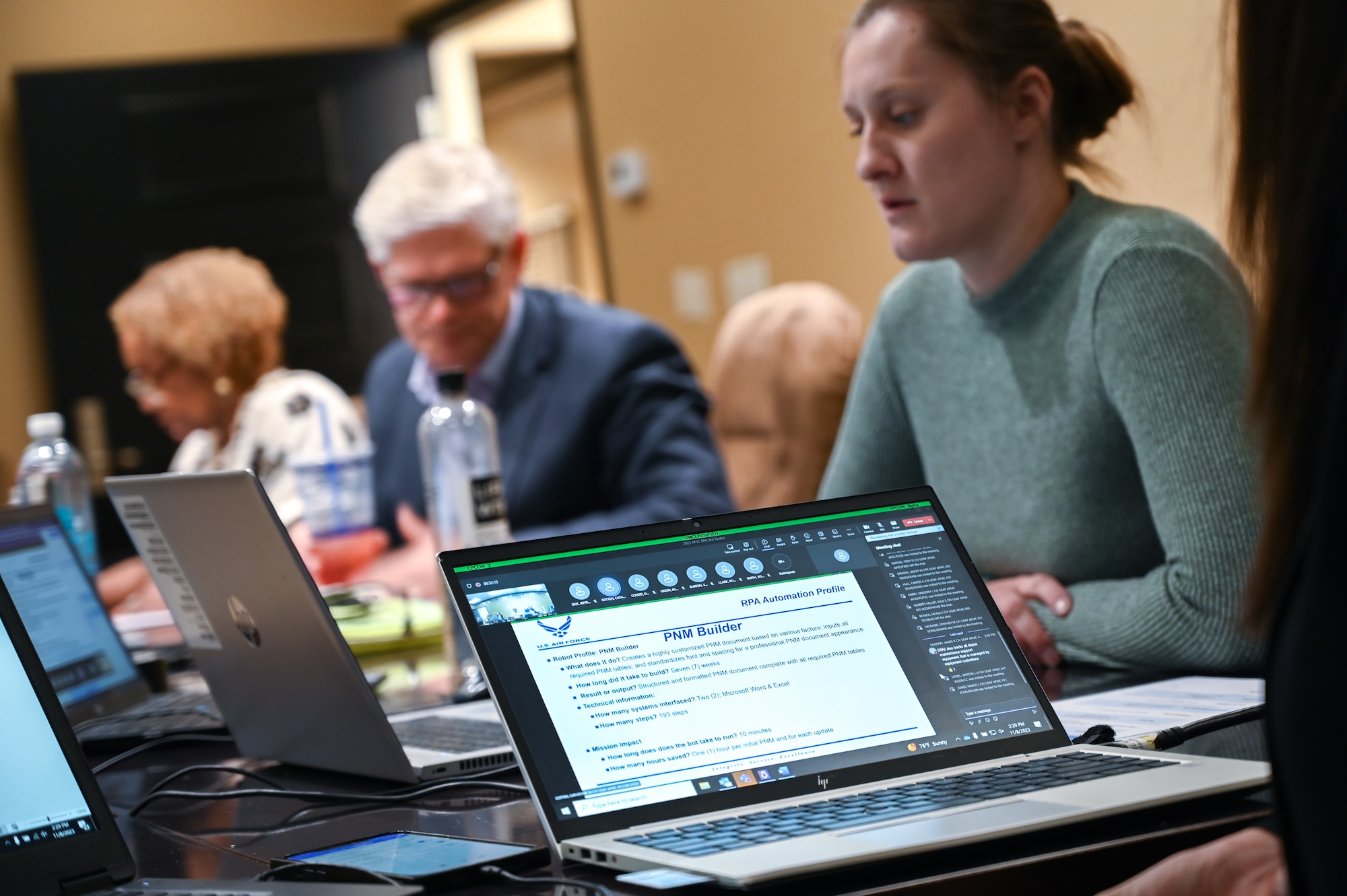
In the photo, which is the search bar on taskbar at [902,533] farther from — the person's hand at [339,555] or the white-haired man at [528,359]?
the person's hand at [339,555]

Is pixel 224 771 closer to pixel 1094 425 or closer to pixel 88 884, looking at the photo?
pixel 88 884

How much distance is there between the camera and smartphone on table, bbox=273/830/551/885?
29.0 inches

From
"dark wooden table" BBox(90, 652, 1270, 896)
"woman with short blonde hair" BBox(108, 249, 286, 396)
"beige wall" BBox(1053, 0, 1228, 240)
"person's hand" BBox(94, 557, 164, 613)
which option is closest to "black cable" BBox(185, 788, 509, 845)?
"dark wooden table" BBox(90, 652, 1270, 896)

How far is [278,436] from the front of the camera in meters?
2.45

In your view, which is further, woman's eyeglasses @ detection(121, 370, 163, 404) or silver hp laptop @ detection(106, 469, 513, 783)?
woman's eyeglasses @ detection(121, 370, 163, 404)

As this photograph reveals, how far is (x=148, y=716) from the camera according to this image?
4.61 ft

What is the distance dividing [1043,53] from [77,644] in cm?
121

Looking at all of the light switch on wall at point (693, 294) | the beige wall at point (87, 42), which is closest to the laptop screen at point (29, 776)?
the light switch on wall at point (693, 294)

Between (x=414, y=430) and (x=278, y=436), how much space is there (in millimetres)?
242

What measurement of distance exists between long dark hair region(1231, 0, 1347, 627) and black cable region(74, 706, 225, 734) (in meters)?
1.07

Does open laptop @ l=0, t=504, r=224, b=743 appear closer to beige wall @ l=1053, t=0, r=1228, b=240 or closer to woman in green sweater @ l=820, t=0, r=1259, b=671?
woman in green sweater @ l=820, t=0, r=1259, b=671

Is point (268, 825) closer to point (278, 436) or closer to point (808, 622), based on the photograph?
point (808, 622)

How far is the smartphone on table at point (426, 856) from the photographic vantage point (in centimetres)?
74

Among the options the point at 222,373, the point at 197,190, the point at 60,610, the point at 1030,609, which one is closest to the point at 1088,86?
the point at 1030,609
